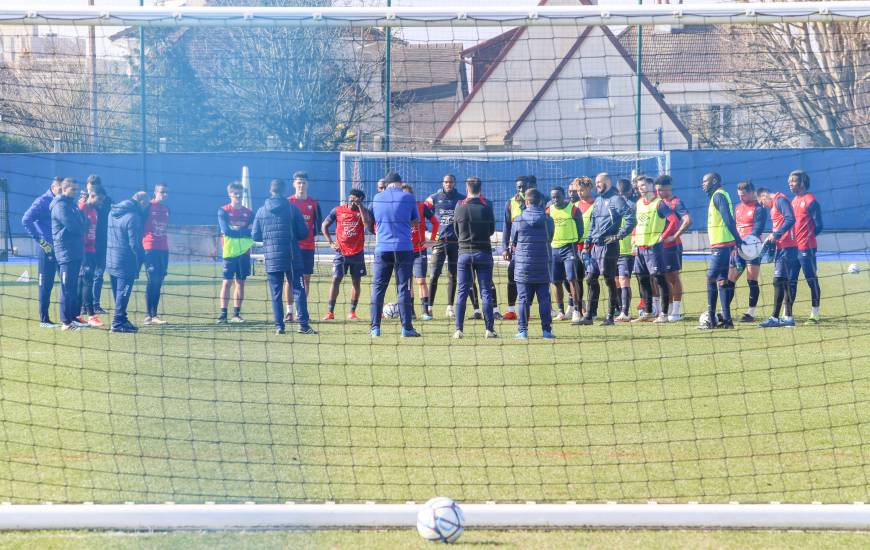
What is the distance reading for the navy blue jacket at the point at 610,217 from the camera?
13.5 meters

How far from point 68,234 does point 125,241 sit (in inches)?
25.9

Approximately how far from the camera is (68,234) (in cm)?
1250

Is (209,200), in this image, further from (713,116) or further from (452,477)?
(452,477)

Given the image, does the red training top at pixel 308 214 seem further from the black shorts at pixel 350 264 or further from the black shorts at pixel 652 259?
the black shorts at pixel 652 259

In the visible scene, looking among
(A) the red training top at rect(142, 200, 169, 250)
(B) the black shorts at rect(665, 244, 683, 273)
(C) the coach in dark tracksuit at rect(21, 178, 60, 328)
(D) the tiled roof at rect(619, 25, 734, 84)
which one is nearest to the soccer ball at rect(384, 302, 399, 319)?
(A) the red training top at rect(142, 200, 169, 250)

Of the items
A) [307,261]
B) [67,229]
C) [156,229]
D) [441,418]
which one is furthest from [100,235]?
[441,418]

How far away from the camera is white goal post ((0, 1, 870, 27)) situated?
5742mm

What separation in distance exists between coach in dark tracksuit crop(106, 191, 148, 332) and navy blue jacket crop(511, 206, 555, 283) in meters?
4.64

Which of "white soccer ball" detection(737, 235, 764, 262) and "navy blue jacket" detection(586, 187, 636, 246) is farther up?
"navy blue jacket" detection(586, 187, 636, 246)

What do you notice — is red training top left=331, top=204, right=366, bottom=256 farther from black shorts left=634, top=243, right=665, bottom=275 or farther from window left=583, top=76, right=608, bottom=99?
black shorts left=634, top=243, right=665, bottom=275

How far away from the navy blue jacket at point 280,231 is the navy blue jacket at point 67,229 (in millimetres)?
2141

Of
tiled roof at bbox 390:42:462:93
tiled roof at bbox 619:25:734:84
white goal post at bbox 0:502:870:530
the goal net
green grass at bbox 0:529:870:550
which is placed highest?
tiled roof at bbox 619:25:734:84

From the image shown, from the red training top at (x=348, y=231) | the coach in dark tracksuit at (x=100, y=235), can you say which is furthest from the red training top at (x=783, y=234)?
the coach in dark tracksuit at (x=100, y=235)

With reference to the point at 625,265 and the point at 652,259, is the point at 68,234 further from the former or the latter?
the point at 652,259
